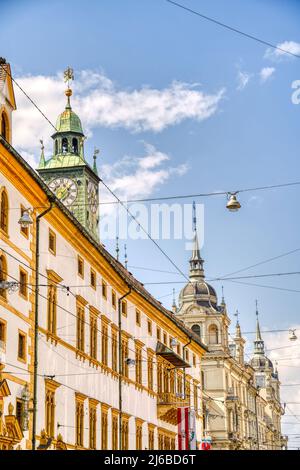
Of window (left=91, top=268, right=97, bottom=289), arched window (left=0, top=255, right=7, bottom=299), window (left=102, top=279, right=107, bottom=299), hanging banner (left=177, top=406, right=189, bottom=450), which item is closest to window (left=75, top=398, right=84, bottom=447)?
window (left=91, top=268, right=97, bottom=289)

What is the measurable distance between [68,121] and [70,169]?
409 centimetres

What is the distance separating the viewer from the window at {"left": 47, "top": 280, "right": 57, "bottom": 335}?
3519 centimetres

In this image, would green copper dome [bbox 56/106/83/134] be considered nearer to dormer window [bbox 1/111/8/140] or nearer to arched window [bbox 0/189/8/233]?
dormer window [bbox 1/111/8/140]

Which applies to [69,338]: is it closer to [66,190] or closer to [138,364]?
[138,364]

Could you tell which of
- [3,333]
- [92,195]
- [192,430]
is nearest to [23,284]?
[3,333]

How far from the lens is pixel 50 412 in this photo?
113 feet

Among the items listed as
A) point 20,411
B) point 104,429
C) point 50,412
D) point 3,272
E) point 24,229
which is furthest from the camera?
point 104,429

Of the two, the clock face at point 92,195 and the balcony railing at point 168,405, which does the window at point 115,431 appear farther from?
the clock face at point 92,195

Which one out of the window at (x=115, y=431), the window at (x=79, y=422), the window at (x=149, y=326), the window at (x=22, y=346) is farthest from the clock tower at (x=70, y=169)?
the window at (x=22, y=346)

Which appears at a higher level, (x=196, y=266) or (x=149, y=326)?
(x=196, y=266)

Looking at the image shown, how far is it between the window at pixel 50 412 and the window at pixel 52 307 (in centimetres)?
237
